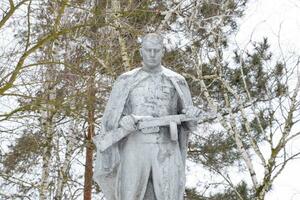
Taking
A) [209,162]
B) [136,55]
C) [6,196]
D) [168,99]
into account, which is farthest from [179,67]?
[168,99]

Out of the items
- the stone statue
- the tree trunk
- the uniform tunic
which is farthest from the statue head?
the tree trunk

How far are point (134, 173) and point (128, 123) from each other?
0.48 meters

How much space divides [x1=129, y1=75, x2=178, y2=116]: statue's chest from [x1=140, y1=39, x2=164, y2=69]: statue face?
0.14 meters

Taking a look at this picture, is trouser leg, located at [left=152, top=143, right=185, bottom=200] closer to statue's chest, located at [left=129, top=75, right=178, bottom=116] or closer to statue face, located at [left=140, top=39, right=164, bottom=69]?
statue's chest, located at [left=129, top=75, right=178, bottom=116]

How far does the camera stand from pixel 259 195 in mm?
17266

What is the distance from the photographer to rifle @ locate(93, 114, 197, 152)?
7.64 metres

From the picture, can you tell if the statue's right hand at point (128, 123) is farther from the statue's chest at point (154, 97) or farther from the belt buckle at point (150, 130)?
the statue's chest at point (154, 97)

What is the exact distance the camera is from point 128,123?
24.9 feet

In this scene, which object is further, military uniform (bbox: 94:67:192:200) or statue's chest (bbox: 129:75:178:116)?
statue's chest (bbox: 129:75:178:116)

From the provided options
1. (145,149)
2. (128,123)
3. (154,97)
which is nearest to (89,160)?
(154,97)

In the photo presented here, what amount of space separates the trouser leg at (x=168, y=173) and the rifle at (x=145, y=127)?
16 centimetres

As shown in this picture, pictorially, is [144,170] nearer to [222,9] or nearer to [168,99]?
[168,99]

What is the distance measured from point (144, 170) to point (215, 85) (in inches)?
512

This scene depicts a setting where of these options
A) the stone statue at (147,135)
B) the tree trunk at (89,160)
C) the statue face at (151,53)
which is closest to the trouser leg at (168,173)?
the stone statue at (147,135)
